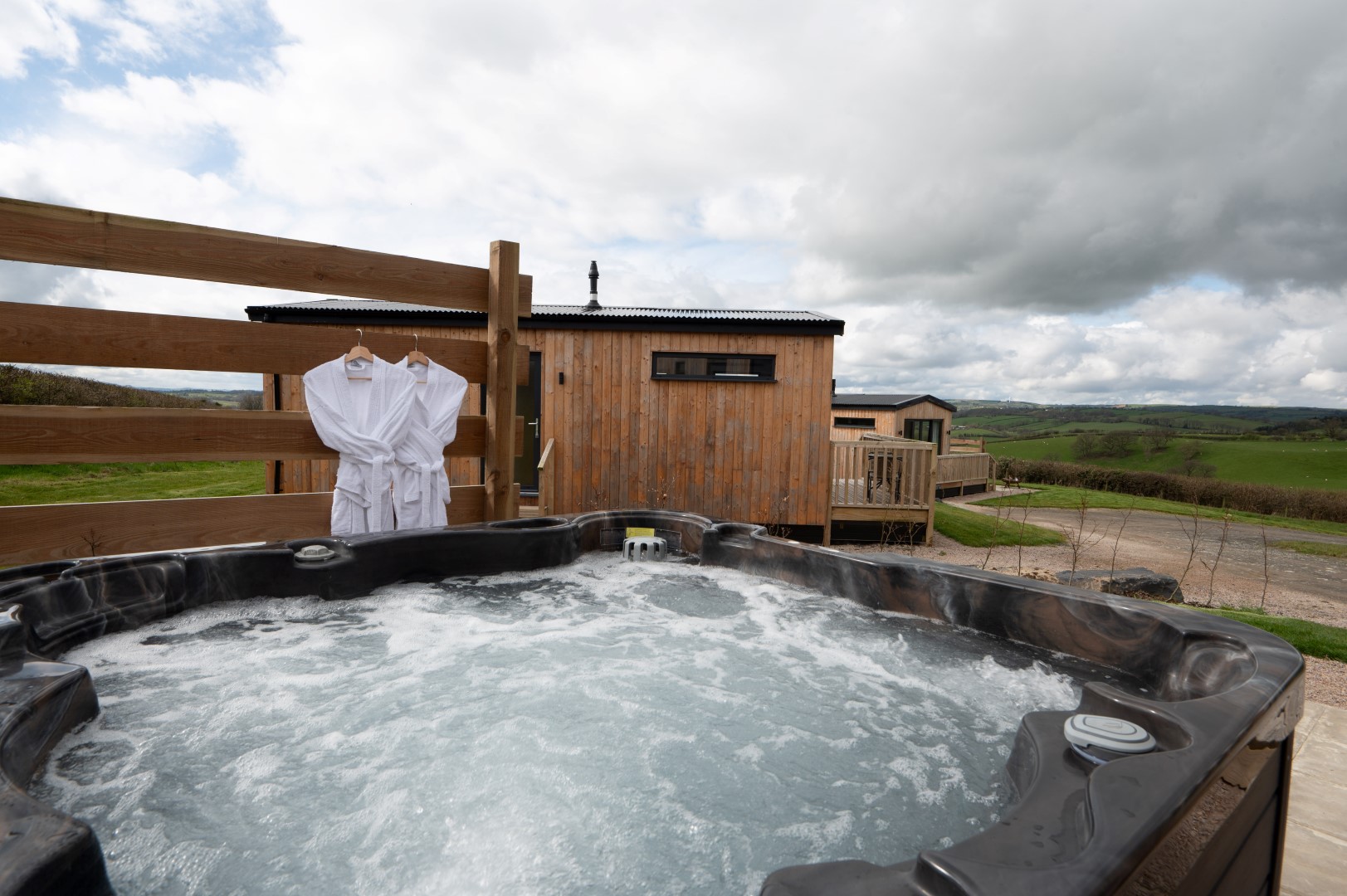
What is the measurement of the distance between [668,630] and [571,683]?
0.52 m

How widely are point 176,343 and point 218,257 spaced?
38cm

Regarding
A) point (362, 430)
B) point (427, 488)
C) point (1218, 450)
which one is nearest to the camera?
point (362, 430)

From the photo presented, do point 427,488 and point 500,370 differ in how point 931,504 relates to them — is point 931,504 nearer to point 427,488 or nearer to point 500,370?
point 500,370

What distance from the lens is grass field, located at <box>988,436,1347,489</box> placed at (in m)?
24.6

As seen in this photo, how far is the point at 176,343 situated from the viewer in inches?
93.8

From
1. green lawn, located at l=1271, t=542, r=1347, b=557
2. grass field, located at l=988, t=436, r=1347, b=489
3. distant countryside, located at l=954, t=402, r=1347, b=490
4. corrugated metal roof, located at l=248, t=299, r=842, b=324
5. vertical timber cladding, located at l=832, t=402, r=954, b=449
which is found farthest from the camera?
grass field, located at l=988, t=436, r=1347, b=489

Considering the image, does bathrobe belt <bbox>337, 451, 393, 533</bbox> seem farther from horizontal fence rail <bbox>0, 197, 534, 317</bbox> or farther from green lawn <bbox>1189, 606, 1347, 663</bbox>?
green lawn <bbox>1189, 606, 1347, 663</bbox>

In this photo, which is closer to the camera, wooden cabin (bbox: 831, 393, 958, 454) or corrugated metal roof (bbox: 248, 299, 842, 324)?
corrugated metal roof (bbox: 248, 299, 842, 324)

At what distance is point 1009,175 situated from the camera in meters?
7.67

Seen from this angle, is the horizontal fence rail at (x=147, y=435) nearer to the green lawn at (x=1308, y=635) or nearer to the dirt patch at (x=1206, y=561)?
the green lawn at (x=1308, y=635)

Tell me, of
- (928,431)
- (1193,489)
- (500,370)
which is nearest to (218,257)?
(500,370)

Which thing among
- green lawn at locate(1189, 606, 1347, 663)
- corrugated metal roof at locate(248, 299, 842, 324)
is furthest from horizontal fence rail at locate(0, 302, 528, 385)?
green lawn at locate(1189, 606, 1347, 663)

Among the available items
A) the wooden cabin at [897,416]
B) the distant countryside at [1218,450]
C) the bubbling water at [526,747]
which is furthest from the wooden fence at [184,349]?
the distant countryside at [1218,450]

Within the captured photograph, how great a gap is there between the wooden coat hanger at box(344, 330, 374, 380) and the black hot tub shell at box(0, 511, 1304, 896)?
77cm
